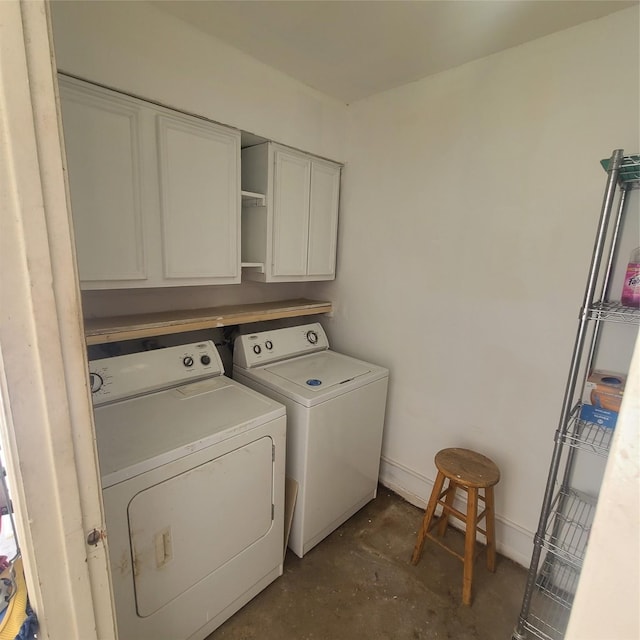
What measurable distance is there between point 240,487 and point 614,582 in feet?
4.07

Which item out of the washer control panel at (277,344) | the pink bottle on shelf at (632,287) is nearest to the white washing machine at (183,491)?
the washer control panel at (277,344)

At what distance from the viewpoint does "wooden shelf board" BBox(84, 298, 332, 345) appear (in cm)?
151

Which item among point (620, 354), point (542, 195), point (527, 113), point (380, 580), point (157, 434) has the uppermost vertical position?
point (527, 113)

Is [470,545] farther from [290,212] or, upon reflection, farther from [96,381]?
[290,212]

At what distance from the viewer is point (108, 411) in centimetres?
141

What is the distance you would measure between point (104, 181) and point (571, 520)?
242cm

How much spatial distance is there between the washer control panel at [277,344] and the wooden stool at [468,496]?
3.25ft

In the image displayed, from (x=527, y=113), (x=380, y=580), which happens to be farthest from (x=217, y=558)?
(x=527, y=113)

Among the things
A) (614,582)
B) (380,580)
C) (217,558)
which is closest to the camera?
(614,582)

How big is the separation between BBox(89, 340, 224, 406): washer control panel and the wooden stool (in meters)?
1.23

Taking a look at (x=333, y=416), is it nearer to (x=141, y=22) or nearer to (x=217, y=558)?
(x=217, y=558)

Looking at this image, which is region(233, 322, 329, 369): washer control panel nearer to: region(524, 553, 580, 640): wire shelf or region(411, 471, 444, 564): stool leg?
region(411, 471, 444, 564): stool leg

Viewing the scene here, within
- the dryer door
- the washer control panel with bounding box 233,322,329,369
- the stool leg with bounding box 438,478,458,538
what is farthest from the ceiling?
the stool leg with bounding box 438,478,458,538

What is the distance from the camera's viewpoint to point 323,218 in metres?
2.24
